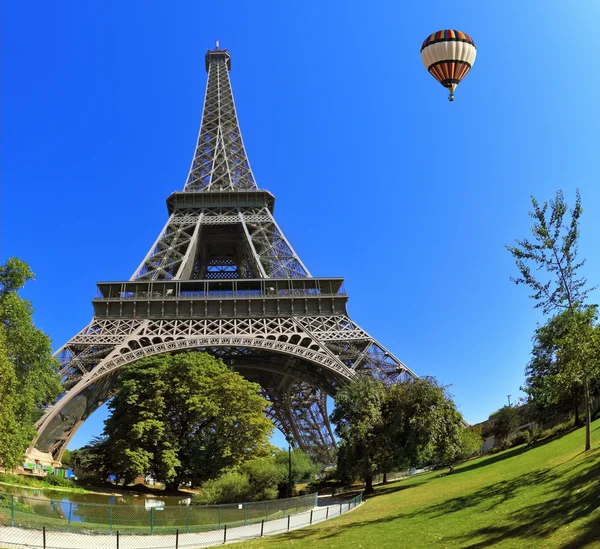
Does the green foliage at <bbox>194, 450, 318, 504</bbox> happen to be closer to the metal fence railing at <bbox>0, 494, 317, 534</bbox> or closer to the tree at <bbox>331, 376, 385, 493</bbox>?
the tree at <bbox>331, 376, 385, 493</bbox>

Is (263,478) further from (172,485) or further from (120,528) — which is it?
(120,528)

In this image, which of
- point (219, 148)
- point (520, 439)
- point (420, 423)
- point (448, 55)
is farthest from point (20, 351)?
point (219, 148)

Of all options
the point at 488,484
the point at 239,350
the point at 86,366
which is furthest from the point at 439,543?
the point at 239,350

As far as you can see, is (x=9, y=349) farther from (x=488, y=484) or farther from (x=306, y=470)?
(x=488, y=484)

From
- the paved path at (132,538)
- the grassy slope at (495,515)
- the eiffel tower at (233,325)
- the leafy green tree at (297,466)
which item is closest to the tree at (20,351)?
the eiffel tower at (233,325)

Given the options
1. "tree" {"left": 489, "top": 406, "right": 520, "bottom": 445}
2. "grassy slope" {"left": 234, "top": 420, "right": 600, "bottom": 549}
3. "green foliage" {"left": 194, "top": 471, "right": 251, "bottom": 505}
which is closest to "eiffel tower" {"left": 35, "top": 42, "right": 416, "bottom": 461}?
"green foliage" {"left": 194, "top": 471, "right": 251, "bottom": 505}

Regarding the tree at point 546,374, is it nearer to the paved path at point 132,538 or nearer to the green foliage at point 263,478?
the green foliage at point 263,478

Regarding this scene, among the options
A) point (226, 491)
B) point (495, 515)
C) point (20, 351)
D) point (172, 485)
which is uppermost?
point (20, 351)
